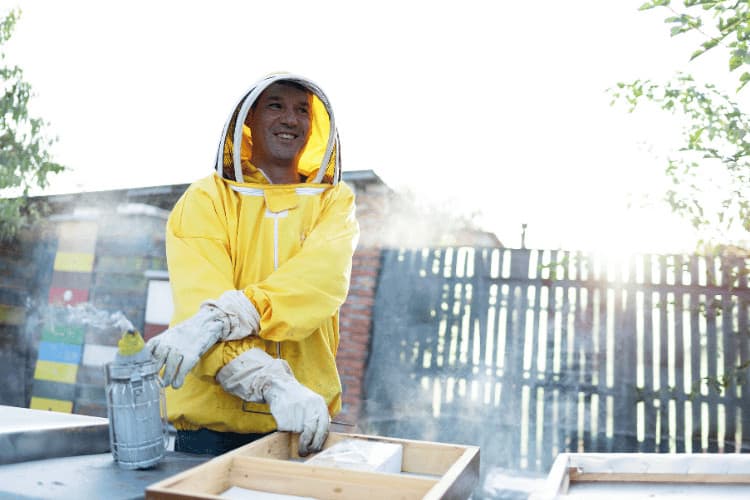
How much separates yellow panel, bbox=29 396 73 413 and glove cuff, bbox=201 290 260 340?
7.59m

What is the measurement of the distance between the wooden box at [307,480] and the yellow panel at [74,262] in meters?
7.79

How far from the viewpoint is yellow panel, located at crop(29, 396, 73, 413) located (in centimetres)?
798

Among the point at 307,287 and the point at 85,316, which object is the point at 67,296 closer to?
the point at 85,316

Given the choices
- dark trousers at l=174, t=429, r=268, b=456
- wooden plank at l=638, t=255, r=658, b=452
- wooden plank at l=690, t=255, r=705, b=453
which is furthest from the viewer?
wooden plank at l=638, t=255, r=658, b=452

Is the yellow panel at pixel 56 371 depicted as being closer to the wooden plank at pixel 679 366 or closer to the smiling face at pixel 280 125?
the smiling face at pixel 280 125

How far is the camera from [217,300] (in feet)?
5.45

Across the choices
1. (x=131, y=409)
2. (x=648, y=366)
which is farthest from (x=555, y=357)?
(x=131, y=409)

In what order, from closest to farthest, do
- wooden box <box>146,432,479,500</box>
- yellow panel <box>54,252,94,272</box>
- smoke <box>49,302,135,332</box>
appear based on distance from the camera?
wooden box <box>146,432,479,500</box>, smoke <box>49,302,135,332</box>, yellow panel <box>54,252,94,272</box>

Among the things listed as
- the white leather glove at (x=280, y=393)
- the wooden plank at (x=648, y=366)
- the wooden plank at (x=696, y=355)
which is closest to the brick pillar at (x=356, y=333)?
the wooden plank at (x=648, y=366)

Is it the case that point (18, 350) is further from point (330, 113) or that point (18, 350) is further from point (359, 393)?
point (330, 113)

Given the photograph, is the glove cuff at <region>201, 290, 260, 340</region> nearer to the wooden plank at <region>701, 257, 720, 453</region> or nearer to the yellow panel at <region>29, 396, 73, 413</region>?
the wooden plank at <region>701, 257, 720, 453</region>

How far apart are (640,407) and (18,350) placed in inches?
344

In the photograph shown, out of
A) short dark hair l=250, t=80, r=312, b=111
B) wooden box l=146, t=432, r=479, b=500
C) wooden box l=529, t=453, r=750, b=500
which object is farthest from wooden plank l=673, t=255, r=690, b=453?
wooden box l=146, t=432, r=479, b=500

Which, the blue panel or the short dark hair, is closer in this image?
the short dark hair
